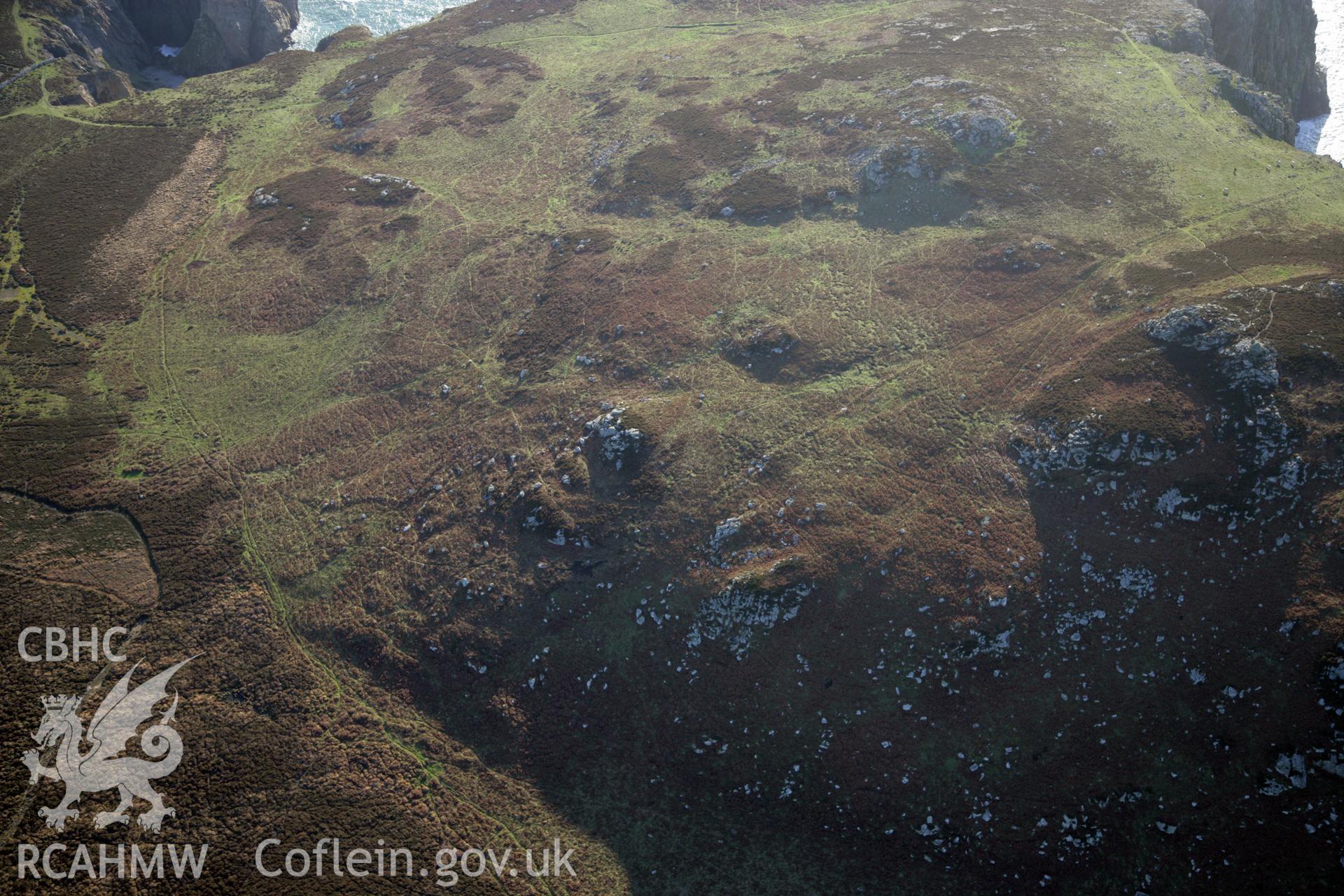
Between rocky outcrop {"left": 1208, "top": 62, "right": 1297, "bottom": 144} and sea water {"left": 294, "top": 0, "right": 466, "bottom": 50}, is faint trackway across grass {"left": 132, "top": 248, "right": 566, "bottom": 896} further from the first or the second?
rocky outcrop {"left": 1208, "top": 62, "right": 1297, "bottom": 144}

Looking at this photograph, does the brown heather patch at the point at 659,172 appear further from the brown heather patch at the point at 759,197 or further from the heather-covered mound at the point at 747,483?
the brown heather patch at the point at 759,197

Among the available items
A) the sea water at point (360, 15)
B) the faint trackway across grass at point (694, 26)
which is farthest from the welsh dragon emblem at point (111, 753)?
the sea water at point (360, 15)

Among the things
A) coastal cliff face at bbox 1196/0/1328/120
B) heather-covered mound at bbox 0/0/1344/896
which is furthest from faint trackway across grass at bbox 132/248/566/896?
coastal cliff face at bbox 1196/0/1328/120

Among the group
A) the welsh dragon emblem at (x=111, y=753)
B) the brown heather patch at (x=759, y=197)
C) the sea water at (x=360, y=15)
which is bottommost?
the welsh dragon emblem at (x=111, y=753)

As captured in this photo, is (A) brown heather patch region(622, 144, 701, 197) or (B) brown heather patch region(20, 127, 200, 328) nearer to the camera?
(B) brown heather patch region(20, 127, 200, 328)

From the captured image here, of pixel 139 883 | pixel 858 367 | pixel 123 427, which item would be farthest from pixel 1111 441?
pixel 123 427

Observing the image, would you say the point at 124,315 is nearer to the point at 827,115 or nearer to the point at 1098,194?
the point at 827,115

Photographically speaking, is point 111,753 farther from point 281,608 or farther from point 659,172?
point 659,172
